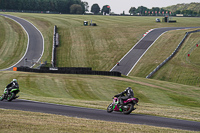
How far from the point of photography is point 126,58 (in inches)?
2704

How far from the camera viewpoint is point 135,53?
7162 centimetres

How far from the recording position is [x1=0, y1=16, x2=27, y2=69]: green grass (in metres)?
66.8

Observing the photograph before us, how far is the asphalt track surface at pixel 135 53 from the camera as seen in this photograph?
6221 cm

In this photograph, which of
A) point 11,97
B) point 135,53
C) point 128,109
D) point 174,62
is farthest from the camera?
point 135,53

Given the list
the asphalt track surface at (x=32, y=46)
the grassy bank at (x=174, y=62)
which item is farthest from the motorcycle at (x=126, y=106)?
the asphalt track surface at (x=32, y=46)

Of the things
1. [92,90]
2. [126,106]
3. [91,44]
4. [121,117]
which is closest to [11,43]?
[91,44]

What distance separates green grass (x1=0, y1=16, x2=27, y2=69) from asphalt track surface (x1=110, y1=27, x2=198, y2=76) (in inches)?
948

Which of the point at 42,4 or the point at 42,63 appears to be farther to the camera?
the point at 42,4

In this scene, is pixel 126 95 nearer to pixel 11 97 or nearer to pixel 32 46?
pixel 11 97

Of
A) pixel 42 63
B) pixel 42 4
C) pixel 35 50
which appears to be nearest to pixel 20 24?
pixel 35 50

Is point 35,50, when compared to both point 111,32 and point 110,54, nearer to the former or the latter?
point 110,54

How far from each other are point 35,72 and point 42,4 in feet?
521

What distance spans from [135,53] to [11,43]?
110 feet

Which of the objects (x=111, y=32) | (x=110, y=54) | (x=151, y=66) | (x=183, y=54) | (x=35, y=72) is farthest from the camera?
(x=111, y=32)
